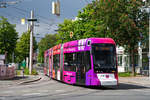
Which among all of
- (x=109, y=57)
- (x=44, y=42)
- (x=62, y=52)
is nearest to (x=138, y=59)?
(x=62, y=52)

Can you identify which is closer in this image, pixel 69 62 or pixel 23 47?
pixel 69 62

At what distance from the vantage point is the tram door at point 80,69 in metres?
17.6

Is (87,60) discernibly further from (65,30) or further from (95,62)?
(65,30)

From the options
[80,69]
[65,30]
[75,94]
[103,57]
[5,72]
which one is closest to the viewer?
[75,94]

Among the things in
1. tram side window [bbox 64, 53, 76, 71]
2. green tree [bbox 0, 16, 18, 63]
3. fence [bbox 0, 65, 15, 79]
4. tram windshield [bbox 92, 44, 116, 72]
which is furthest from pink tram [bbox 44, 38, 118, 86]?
green tree [bbox 0, 16, 18, 63]

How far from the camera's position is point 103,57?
1700 cm

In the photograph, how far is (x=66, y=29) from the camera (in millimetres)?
54500

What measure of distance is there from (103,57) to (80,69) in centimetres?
189

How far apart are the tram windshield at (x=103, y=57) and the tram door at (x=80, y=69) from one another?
1131mm

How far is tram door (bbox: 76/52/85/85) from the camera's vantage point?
17633 mm

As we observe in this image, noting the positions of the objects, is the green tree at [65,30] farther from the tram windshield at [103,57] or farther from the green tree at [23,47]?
the tram windshield at [103,57]

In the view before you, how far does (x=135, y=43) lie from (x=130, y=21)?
4.03 m

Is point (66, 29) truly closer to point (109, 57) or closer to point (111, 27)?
point (111, 27)

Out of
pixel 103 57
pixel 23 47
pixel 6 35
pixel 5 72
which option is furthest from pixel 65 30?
pixel 103 57
